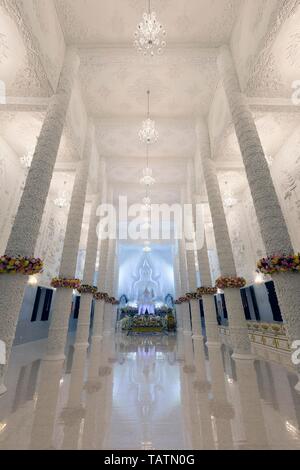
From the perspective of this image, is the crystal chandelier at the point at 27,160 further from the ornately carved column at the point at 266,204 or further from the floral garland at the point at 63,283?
the ornately carved column at the point at 266,204

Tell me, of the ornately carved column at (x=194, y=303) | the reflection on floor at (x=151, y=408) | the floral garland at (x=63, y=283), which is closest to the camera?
the reflection on floor at (x=151, y=408)

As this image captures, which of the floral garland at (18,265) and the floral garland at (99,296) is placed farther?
the floral garland at (99,296)

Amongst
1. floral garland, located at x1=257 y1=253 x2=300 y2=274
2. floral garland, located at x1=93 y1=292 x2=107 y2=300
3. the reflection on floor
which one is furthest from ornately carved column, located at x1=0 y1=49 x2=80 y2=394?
floral garland, located at x1=93 y1=292 x2=107 y2=300

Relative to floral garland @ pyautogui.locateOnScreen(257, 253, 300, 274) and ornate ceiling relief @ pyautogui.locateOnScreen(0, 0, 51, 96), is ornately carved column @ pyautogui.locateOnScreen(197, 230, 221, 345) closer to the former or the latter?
floral garland @ pyautogui.locateOnScreen(257, 253, 300, 274)

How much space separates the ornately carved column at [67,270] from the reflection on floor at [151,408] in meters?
1.28

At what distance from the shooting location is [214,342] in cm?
938

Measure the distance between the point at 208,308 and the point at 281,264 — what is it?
19.9 ft

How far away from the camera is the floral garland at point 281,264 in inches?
187

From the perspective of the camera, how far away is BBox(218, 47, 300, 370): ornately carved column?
4.77 metres

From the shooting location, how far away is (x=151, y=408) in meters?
3.40

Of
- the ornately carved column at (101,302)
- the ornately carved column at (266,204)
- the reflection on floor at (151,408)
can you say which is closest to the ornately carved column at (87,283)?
the ornately carved column at (101,302)

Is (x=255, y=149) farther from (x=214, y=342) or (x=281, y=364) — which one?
(x=214, y=342)

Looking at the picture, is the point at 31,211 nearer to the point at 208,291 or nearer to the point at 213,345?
the point at 208,291

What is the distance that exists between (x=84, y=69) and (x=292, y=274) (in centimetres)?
1115
